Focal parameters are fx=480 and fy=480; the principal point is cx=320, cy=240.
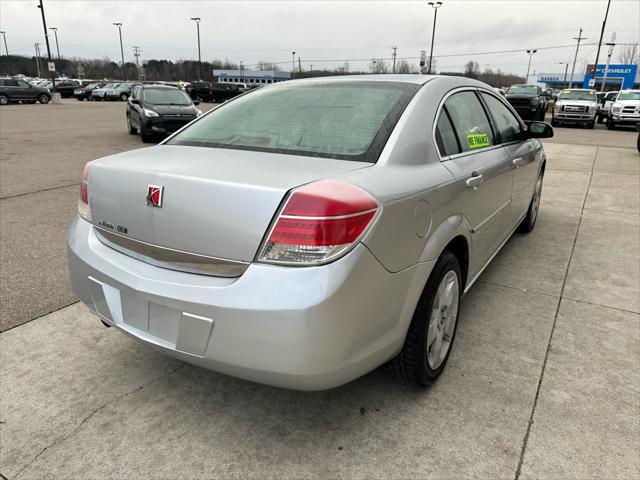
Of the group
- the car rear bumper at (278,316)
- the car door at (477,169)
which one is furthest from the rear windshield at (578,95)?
the car rear bumper at (278,316)

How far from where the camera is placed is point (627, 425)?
7.48 feet

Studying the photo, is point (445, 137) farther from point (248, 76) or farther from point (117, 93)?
point (248, 76)

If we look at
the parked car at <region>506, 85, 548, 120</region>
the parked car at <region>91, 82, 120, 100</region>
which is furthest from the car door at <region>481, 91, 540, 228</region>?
the parked car at <region>91, 82, 120, 100</region>

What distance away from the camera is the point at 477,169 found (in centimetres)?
286

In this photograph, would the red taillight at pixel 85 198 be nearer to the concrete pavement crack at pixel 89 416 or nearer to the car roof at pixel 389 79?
the concrete pavement crack at pixel 89 416

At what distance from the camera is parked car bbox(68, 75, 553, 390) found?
174 centimetres

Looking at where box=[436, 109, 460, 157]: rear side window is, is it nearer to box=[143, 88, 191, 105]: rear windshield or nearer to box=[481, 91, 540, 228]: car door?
box=[481, 91, 540, 228]: car door

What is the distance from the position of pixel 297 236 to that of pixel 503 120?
281cm

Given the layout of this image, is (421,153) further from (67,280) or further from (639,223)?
(639,223)

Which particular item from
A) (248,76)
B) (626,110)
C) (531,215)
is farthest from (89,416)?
(248,76)

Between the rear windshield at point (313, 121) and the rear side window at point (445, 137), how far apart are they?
0.23 m

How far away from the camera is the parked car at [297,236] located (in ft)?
5.72

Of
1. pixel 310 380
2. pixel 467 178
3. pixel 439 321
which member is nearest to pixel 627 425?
pixel 439 321

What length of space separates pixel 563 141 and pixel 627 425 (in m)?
15.8
